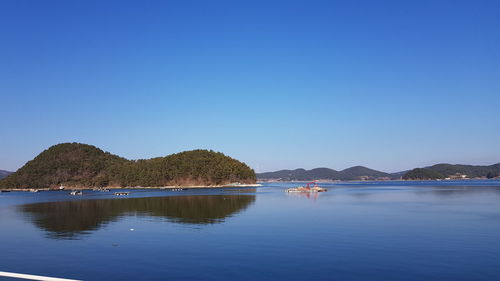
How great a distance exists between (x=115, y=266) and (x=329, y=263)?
1406 centimetres

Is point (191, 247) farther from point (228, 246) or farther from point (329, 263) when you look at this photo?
point (329, 263)

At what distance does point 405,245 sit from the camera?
31.3 m

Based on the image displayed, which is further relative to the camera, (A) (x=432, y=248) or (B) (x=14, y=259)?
(A) (x=432, y=248)

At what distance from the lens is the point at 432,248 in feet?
98.4

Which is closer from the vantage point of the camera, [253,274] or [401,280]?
[401,280]

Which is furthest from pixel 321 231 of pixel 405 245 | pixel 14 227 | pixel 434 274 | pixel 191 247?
pixel 14 227

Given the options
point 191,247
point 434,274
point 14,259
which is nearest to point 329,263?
point 434,274

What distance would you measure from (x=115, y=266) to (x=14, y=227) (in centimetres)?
3051

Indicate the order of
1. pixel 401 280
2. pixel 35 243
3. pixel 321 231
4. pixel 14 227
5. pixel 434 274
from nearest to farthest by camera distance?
pixel 401 280
pixel 434 274
pixel 35 243
pixel 321 231
pixel 14 227

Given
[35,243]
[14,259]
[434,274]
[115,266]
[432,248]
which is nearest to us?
[434,274]

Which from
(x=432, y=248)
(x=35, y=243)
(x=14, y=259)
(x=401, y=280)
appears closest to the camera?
(x=401, y=280)

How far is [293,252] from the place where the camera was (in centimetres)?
2866

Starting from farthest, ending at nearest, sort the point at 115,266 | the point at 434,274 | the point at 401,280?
the point at 115,266, the point at 434,274, the point at 401,280

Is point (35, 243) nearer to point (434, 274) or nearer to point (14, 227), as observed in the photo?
point (14, 227)
